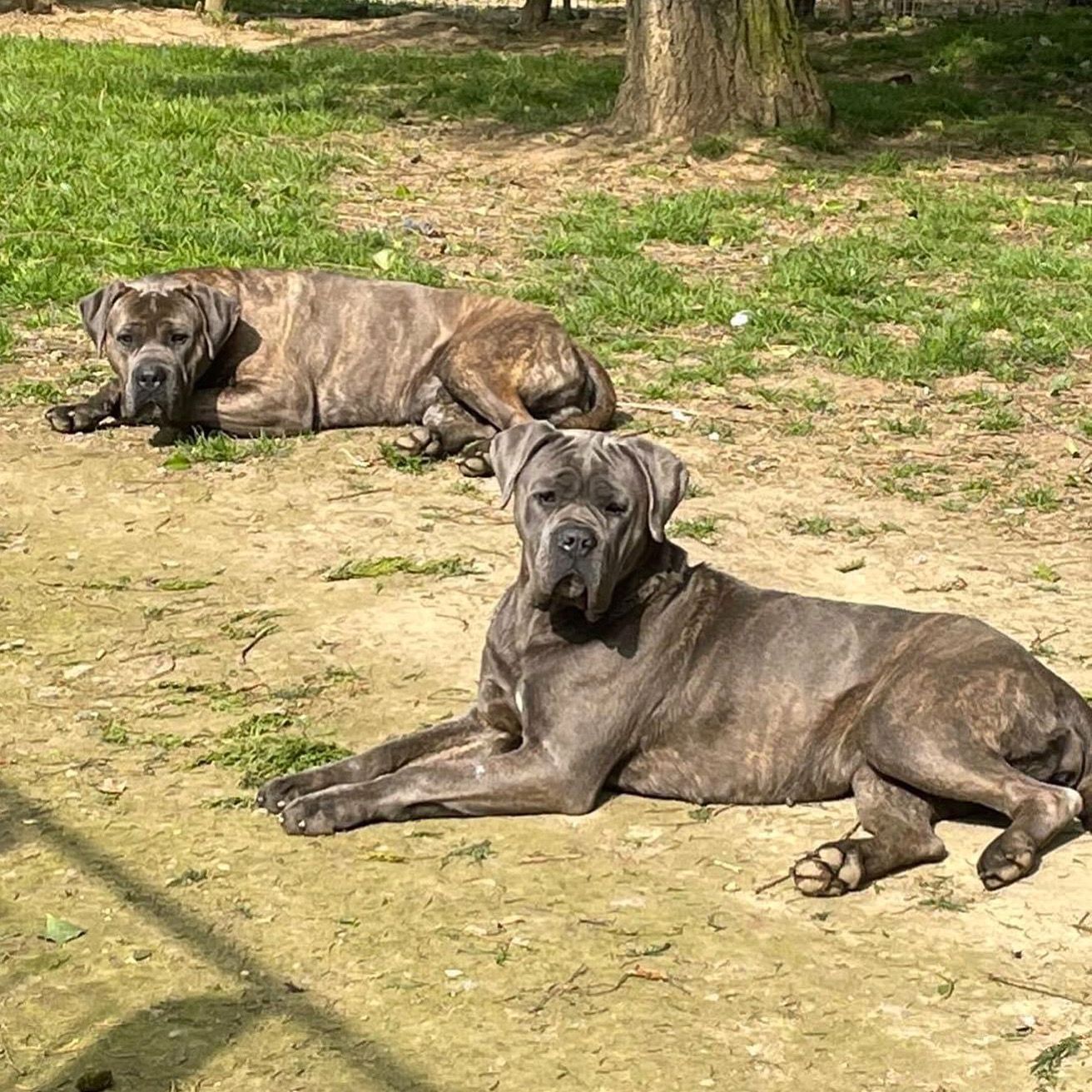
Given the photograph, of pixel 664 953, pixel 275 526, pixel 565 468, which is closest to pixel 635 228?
pixel 275 526

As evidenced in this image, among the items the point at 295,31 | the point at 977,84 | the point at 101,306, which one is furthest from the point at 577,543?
the point at 295,31

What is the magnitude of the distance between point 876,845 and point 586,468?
132 cm

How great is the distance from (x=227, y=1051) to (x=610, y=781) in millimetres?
1732

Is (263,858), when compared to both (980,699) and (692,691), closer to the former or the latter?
(692,691)

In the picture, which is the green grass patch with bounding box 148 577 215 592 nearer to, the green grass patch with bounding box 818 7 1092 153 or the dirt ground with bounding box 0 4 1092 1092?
the dirt ground with bounding box 0 4 1092 1092

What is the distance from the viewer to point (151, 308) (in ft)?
29.9

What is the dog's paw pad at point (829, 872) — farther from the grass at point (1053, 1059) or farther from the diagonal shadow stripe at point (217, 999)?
the diagonal shadow stripe at point (217, 999)

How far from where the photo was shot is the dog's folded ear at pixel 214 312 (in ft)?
30.3

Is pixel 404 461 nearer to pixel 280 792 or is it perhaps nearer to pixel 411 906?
pixel 280 792

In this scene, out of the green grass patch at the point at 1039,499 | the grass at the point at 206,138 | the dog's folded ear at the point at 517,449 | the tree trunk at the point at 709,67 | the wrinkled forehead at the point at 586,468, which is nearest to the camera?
the wrinkled forehead at the point at 586,468

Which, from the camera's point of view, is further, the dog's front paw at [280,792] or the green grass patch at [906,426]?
the green grass patch at [906,426]

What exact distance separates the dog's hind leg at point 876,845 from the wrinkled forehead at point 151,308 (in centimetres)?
450

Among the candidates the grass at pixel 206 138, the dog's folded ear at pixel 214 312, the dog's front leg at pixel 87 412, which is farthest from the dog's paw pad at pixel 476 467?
the grass at pixel 206 138

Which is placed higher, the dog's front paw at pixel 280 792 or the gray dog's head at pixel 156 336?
the gray dog's head at pixel 156 336
